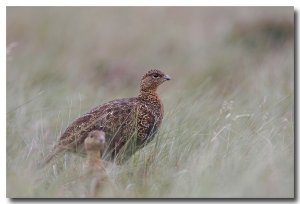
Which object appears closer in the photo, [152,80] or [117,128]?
[117,128]

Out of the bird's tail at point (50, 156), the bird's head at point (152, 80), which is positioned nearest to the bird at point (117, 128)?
the bird's tail at point (50, 156)

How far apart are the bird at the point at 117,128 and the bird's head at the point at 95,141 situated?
227 mm

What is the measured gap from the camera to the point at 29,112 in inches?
277

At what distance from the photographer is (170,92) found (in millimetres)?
8086

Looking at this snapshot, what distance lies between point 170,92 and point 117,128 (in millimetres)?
2033

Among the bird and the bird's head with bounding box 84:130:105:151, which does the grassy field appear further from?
the bird's head with bounding box 84:130:105:151

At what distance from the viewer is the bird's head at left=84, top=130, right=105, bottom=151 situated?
5.57 metres

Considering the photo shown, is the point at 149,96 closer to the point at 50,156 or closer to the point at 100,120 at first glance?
the point at 100,120

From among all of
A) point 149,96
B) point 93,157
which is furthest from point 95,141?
point 149,96

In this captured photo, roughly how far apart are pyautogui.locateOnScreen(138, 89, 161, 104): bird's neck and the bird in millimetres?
105

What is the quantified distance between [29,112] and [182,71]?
3.09 m

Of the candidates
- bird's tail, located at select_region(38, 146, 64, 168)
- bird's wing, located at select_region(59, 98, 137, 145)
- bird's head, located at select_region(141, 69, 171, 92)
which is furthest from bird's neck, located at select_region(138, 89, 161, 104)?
bird's tail, located at select_region(38, 146, 64, 168)

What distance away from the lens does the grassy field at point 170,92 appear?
572 centimetres

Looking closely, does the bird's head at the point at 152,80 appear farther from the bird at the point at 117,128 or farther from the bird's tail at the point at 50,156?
the bird's tail at the point at 50,156
